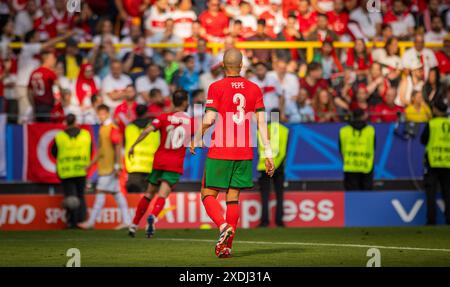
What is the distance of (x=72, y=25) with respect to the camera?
25.4 metres

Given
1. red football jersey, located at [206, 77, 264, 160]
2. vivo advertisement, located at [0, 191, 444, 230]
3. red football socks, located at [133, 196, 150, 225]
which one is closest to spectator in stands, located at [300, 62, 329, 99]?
vivo advertisement, located at [0, 191, 444, 230]

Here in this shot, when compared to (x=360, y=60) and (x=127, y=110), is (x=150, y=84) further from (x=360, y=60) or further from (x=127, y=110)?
(x=360, y=60)

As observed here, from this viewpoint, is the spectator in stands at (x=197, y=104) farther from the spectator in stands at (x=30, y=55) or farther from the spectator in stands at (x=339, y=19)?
the spectator in stands at (x=339, y=19)

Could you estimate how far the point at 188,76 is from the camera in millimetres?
24125

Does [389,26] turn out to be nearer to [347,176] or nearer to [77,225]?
[347,176]

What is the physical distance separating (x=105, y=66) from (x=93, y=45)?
0.54m

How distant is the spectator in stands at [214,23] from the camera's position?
25.3 metres

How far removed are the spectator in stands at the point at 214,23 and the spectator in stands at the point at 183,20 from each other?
268 mm

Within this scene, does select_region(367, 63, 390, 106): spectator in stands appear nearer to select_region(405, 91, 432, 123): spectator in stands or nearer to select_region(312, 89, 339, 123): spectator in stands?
select_region(405, 91, 432, 123): spectator in stands

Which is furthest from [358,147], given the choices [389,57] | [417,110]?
[389,57]

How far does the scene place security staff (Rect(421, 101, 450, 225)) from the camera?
2138cm

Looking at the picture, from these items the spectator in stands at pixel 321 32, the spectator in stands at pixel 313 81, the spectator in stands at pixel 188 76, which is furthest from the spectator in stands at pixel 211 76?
the spectator in stands at pixel 321 32
